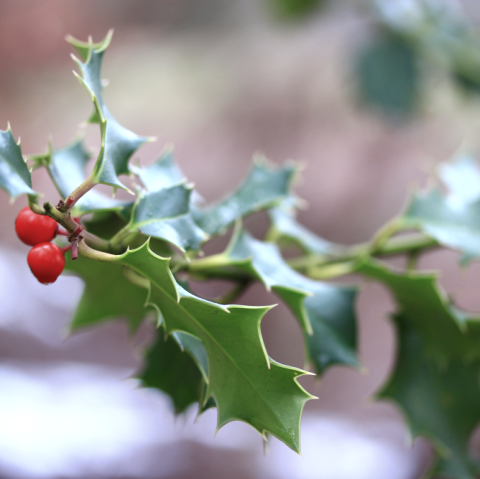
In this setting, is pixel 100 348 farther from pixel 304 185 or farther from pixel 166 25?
pixel 166 25

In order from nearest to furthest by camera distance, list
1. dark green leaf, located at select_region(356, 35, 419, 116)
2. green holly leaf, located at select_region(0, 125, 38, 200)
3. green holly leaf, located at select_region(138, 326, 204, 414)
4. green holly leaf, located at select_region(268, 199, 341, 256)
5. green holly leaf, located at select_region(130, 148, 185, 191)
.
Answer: green holly leaf, located at select_region(0, 125, 38, 200) < green holly leaf, located at select_region(130, 148, 185, 191) < green holly leaf, located at select_region(138, 326, 204, 414) < green holly leaf, located at select_region(268, 199, 341, 256) < dark green leaf, located at select_region(356, 35, 419, 116)

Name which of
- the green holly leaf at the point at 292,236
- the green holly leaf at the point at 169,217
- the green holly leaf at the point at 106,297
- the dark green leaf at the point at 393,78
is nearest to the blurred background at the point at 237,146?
the dark green leaf at the point at 393,78

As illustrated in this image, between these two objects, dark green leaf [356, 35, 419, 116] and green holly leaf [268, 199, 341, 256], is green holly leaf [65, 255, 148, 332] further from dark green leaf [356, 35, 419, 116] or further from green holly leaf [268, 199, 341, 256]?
dark green leaf [356, 35, 419, 116]

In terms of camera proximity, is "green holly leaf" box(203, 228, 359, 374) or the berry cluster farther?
"green holly leaf" box(203, 228, 359, 374)

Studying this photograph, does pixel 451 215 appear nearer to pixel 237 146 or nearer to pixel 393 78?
pixel 393 78

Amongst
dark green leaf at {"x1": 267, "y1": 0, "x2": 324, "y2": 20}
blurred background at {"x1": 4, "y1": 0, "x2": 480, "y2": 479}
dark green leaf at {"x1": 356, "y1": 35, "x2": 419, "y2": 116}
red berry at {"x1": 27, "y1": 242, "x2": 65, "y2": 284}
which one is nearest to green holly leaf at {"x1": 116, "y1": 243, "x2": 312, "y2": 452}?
red berry at {"x1": 27, "y1": 242, "x2": 65, "y2": 284}

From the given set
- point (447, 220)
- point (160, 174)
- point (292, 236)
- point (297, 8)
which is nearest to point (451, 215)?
point (447, 220)

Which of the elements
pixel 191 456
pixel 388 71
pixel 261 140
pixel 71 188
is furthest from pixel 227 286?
pixel 71 188
